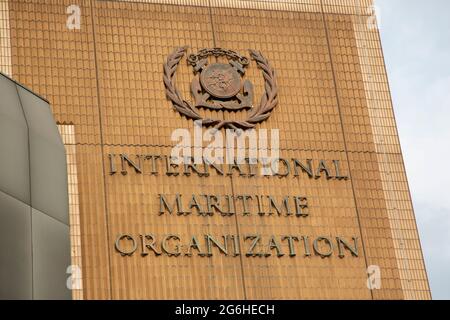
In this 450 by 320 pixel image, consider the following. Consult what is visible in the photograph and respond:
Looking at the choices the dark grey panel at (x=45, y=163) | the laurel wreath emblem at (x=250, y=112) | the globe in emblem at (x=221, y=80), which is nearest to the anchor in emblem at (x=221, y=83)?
the globe in emblem at (x=221, y=80)

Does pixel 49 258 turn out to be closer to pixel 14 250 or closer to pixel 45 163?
pixel 14 250

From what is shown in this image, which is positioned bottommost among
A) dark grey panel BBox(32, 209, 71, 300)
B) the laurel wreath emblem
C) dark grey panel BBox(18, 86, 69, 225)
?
dark grey panel BBox(32, 209, 71, 300)

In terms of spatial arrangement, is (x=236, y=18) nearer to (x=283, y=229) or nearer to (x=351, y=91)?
(x=351, y=91)

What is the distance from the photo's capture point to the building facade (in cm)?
4597

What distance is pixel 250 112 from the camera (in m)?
49.3

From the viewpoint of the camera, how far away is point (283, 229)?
47500mm

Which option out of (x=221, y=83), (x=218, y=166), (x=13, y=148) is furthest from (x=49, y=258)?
(x=221, y=83)

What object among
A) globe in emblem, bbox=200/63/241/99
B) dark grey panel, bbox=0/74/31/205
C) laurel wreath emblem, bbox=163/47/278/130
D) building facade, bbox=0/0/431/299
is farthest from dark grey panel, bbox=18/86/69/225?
globe in emblem, bbox=200/63/241/99

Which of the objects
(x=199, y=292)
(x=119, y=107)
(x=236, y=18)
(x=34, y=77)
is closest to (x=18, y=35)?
(x=34, y=77)

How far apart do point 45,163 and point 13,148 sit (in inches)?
57.4

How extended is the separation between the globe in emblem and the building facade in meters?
0.06

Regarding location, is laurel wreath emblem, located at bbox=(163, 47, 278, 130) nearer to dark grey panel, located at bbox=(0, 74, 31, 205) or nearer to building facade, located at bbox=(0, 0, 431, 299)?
building facade, located at bbox=(0, 0, 431, 299)

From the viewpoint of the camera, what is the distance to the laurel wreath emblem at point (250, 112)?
48719 millimetres

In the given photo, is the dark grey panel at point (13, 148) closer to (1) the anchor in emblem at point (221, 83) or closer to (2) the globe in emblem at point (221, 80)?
(1) the anchor in emblem at point (221, 83)
